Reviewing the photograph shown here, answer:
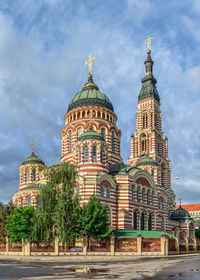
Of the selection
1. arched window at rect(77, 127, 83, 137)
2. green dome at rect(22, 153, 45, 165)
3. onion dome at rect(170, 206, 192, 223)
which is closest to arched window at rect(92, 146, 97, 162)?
arched window at rect(77, 127, 83, 137)

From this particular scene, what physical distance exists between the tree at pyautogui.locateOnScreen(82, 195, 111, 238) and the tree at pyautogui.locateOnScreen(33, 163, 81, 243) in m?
1.05

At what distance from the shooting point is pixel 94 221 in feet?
131

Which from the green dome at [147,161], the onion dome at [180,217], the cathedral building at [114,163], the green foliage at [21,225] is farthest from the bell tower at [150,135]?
the green foliage at [21,225]

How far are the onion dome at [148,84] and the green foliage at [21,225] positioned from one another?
160 feet

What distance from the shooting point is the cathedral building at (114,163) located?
170 feet

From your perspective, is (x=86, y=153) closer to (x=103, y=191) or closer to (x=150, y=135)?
(x=103, y=191)

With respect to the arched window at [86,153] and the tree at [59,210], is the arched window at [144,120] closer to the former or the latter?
the arched window at [86,153]

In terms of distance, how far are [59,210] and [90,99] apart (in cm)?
3003

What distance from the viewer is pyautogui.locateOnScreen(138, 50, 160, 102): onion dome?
8362cm

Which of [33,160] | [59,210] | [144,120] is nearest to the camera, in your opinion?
[59,210]

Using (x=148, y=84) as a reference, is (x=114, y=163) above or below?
below

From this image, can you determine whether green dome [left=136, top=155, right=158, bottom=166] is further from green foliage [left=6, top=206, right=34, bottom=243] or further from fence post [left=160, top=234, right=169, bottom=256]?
green foliage [left=6, top=206, right=34, bottom=243]

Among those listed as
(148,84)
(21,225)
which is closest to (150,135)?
(148,84)

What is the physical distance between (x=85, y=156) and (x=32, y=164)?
16.4 meters
